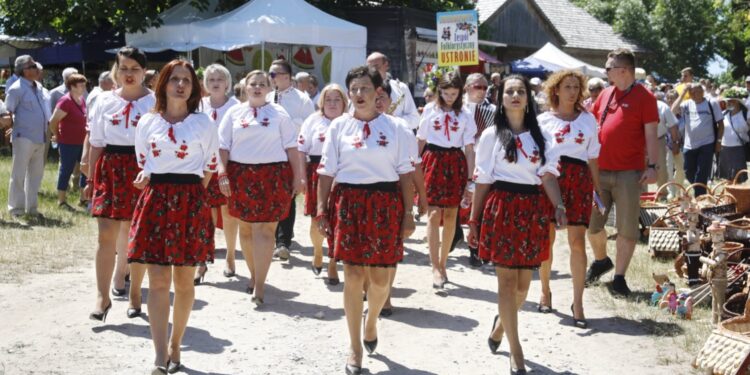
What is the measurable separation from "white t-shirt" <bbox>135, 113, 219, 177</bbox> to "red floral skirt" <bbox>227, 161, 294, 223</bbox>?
6.23 ft

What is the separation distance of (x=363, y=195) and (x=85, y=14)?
1758 cm

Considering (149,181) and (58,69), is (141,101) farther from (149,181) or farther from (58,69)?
(58,69)

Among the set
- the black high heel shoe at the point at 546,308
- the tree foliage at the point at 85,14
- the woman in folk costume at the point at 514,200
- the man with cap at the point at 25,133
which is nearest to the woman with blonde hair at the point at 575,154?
the black high heel shoe at the point at 546,308

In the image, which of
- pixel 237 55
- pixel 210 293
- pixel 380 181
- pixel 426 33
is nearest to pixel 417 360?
pixel 380 181

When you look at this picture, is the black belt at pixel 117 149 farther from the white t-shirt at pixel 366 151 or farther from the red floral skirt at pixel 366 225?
the red floral skirt at pixel 366 225

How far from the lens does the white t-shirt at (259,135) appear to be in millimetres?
7594

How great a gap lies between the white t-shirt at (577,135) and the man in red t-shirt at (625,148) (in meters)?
0.70

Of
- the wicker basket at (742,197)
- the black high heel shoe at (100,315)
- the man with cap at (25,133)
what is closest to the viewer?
the black high heel shoe at (100,315)

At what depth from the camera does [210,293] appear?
8008mm

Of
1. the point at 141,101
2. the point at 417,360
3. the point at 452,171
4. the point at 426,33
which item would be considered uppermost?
the point at 426,33

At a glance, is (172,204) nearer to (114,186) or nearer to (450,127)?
(114,186)

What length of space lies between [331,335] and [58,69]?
64.8ft

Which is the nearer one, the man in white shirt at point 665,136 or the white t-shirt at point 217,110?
the white t-shirt at point 217,110

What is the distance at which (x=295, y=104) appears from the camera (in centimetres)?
932
